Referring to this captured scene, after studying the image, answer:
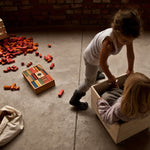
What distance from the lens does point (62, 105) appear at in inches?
84.7

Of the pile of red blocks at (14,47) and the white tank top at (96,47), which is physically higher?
the white tank top at (96,47)

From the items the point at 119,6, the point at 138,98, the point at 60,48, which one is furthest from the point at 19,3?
the point at 138,98

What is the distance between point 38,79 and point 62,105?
0.51 m

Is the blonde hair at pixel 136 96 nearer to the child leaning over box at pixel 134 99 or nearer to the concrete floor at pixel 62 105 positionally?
the child leaning over box at pixel 134 99

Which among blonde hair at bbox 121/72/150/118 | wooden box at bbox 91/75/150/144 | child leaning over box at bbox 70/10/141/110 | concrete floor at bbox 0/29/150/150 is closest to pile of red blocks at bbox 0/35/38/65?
concrete floor at bbox 0/29/150/150

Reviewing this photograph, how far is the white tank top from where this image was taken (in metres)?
1.45

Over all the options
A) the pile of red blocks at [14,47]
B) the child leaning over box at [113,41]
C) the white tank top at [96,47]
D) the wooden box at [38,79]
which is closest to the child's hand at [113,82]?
the child leaning over box at [113,41]

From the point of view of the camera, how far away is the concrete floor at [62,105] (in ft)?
5.90

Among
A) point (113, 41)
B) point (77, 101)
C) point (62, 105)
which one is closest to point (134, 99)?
point (113, 41)

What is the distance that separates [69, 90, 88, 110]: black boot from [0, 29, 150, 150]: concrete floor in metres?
0.07

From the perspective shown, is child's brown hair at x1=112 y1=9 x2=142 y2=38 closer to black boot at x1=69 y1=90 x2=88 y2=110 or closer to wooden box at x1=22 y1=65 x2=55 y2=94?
black boot at x1=69 y1=90 x2=88 y2=110

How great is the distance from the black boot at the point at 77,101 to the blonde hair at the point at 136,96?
79cm

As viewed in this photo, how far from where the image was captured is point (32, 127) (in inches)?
77.0

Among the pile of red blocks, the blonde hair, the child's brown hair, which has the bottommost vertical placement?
the pile of red blocks
